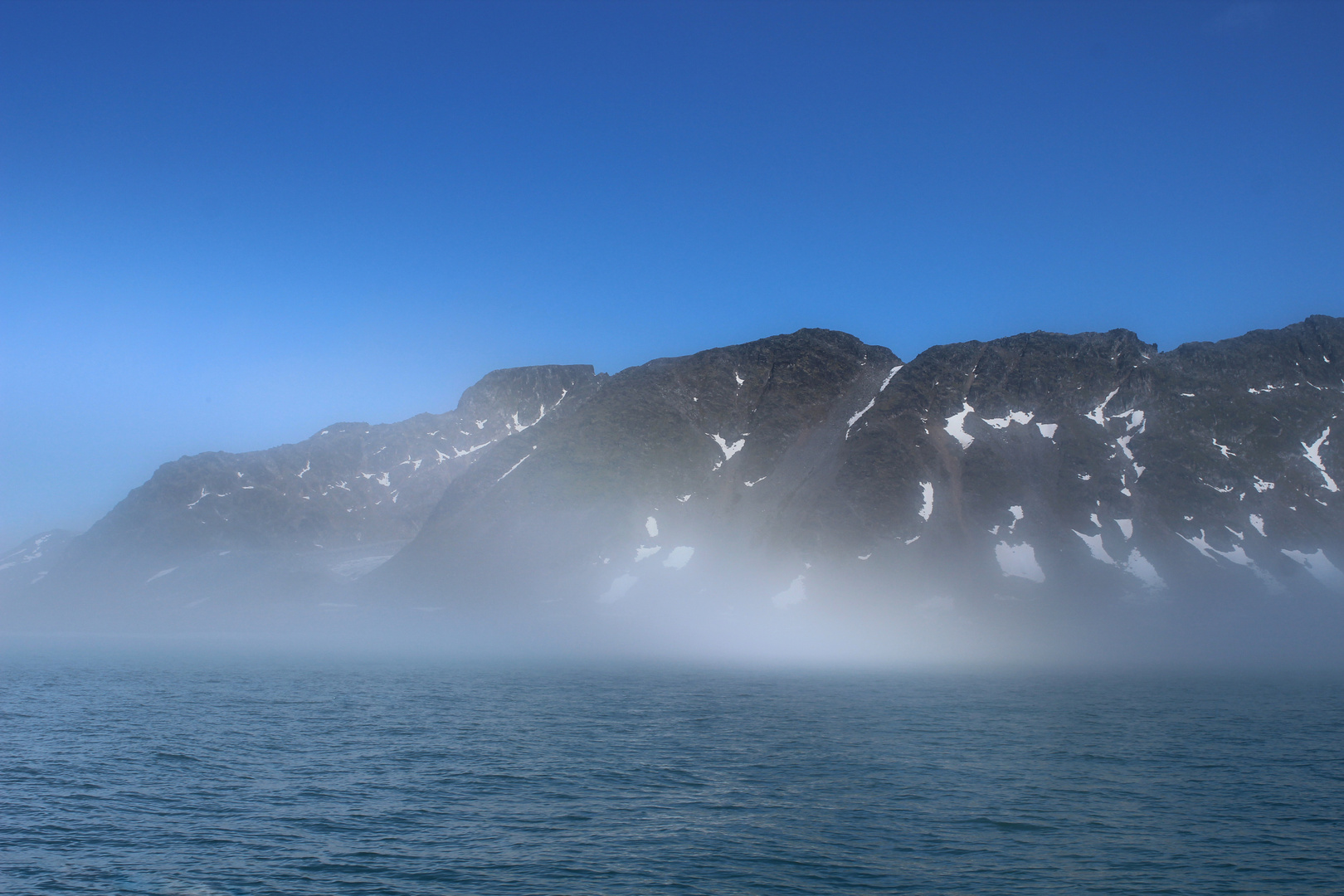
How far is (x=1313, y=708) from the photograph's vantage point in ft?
242

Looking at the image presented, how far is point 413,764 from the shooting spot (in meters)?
48.3

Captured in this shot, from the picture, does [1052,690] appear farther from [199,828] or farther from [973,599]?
[973,599]

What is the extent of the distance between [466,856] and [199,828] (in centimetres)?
1160

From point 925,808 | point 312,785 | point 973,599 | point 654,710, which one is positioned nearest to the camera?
point 925,808

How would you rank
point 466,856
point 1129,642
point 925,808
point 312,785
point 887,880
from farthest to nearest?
point 1129,642 < point 312,785 < point 925,808 < point 466,856 < point 887,880

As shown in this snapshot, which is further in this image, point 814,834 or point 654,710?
point 654,710

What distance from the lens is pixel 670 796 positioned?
41188 mm

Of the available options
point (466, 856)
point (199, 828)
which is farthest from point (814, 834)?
point (199, 828)

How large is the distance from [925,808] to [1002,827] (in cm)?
399

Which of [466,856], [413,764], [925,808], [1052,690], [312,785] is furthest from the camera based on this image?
[1052,690]

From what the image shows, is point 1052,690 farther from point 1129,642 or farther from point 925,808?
point 1129,642

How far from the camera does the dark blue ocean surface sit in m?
29.4

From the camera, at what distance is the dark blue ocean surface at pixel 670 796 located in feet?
96.4

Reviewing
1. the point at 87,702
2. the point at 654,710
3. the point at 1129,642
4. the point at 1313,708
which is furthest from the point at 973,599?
the point at 87,702
